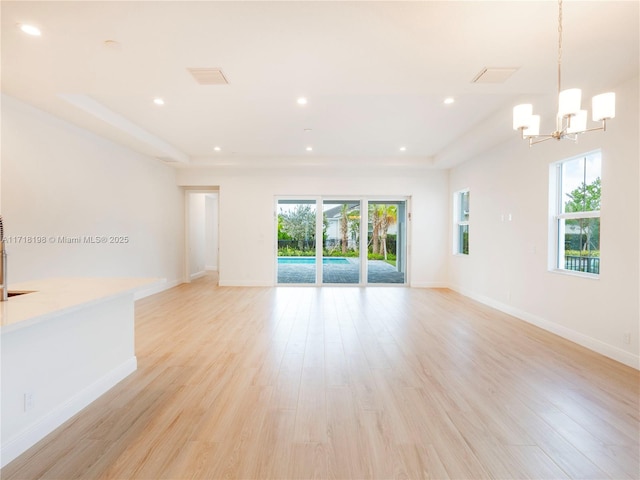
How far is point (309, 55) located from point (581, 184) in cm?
360

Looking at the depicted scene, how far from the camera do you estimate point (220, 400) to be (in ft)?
7.82

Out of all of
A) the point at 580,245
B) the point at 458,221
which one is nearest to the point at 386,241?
the point at 458,221

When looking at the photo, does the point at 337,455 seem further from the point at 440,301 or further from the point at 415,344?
the point at 440,301

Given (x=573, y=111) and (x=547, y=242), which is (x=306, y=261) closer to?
(x=547, y=242)

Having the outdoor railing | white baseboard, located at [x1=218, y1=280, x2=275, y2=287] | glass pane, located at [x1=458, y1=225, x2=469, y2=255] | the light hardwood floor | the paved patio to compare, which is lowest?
the light hardwood floor

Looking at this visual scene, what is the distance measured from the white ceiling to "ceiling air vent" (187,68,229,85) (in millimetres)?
68

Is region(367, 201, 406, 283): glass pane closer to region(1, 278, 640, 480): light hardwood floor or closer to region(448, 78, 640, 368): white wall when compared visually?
region(448, 78, 640, 368): white wall

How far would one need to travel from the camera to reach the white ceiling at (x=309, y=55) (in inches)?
84.4

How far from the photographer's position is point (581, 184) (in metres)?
3.82

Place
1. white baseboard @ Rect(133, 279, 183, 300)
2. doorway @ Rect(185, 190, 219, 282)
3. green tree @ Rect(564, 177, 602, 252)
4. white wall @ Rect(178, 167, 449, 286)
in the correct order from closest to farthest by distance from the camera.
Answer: green tree @ Rect(564, 177, 602, 252), white baseboard @ Rect(133, 279, 183, 300), white wall @ Rect(178, 167, 449, 286), doorway @ Rect(185, 190, 219, 282)

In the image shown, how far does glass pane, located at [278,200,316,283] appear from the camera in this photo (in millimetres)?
7543

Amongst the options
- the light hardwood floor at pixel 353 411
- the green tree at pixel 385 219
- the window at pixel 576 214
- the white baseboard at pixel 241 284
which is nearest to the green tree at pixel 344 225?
the green tree at pixel 385 219

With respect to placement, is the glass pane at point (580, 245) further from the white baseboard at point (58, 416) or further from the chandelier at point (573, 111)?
the white baseboard at point (58, 416)

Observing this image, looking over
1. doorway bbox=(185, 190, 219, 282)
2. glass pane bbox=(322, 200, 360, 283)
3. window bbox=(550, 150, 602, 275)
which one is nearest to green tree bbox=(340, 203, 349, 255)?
glass pane bbox=(322, 200, 360, 283)
